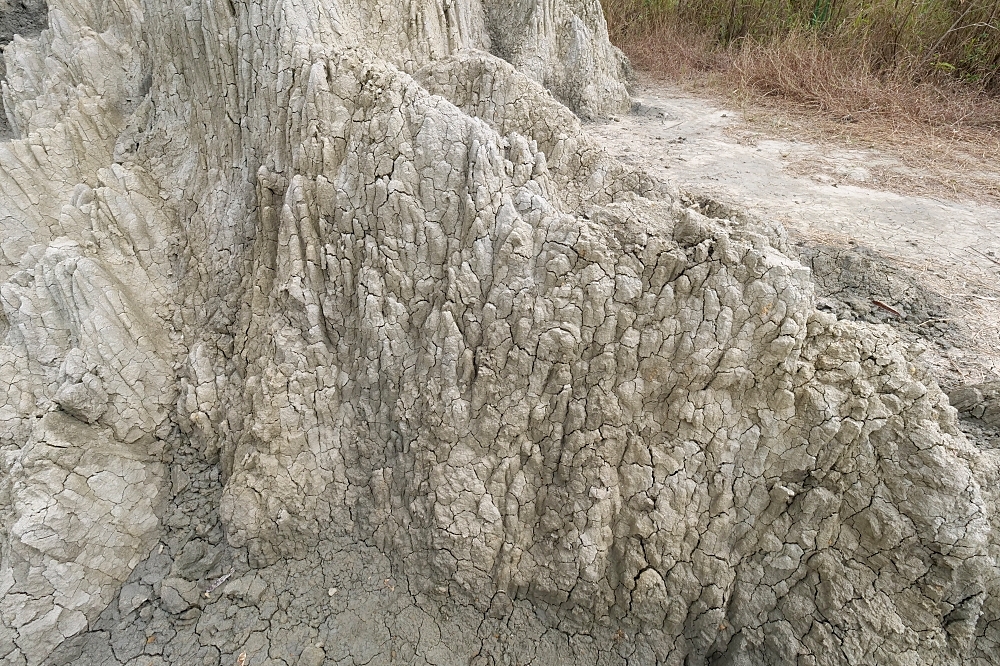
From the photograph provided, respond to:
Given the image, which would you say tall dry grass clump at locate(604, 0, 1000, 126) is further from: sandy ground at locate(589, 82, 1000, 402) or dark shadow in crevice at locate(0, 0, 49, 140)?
dark shadow in crevice at locate(0, 0, 49, 140)

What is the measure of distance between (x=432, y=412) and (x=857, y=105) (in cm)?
602

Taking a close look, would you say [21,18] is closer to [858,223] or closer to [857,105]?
[858,223]

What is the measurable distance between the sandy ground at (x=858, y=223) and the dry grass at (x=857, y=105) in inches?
8.1

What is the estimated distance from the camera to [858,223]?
376 cm

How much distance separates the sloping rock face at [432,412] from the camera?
2152mm

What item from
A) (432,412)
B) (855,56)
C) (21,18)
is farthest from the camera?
(855,56)

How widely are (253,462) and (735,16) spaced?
8.70m

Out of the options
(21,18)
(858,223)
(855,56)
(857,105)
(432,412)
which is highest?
(21,18)

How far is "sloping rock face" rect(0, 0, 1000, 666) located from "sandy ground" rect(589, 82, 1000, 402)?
84 cm

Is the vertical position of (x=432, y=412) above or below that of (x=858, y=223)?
below

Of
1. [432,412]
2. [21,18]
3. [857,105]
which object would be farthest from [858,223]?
[21,18]

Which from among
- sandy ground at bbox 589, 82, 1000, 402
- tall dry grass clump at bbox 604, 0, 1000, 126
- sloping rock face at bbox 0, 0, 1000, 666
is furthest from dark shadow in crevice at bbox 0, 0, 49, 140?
tall dry grass clump at bbox 604, 0, 1000, 126

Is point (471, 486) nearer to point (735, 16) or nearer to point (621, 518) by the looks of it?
point (621, 518)

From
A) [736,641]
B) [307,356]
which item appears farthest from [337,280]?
[736,641]
